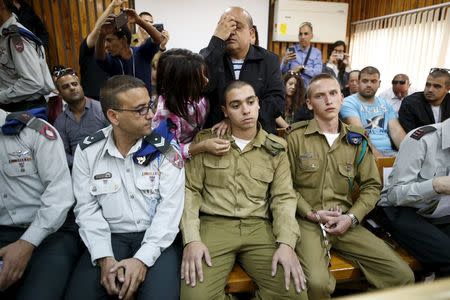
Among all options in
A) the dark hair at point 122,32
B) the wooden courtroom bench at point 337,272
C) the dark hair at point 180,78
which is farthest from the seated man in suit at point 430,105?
the dark hair at point 122,32

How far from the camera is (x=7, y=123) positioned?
147 cm

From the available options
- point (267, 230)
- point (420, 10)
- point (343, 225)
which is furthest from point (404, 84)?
point (267, 230)

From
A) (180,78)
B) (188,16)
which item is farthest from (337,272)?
(188,16)

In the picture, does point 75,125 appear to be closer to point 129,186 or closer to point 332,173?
point 129,186

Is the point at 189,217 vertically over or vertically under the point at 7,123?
under

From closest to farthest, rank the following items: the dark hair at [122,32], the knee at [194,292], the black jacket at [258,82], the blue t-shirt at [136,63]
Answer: the knee at [194,292]
the black jacket at [258,82]
the dark hair at [122,32]
the blue t-shirt at [136,63]

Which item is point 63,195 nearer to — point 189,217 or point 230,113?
point 189,217

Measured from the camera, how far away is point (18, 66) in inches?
86.3

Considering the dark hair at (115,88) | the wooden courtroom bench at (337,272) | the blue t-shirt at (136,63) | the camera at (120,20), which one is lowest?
the wooden courtroom bench at (337,272)

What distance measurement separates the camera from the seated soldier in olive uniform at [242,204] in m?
1.46

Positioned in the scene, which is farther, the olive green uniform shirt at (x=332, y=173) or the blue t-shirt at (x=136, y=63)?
the blue t-shirt at (x=136, y=63)

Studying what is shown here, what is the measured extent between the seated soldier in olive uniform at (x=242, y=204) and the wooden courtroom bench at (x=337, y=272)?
46 millimetres

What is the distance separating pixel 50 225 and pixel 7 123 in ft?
1.75

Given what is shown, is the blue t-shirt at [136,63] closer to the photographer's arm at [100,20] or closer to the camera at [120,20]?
the photographer's arm at [100,20]
